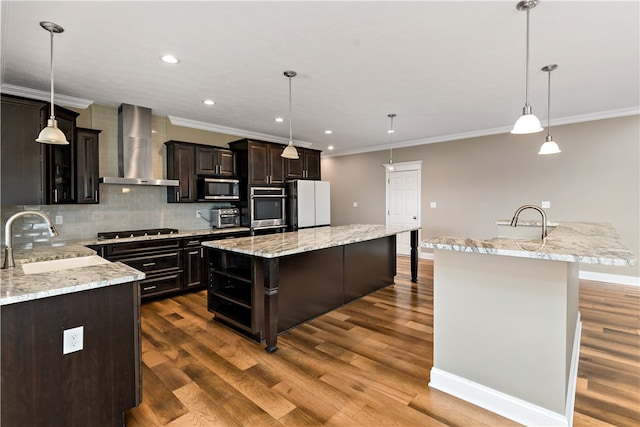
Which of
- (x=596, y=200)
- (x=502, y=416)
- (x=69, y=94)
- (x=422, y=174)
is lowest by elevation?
(x=502, y=416)

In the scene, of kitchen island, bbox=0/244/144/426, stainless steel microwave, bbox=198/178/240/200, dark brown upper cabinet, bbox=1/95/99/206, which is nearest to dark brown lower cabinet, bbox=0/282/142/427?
kitchen island, bbox=0/244/144/426

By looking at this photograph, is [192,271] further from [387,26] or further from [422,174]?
[422,174]

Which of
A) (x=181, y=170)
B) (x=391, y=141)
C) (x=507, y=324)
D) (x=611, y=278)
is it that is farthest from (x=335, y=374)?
(x=391, y=141)

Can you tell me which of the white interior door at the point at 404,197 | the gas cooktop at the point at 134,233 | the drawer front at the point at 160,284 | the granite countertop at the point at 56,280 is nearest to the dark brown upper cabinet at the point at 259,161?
the gas cooktop at the point at 134,233

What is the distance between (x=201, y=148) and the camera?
4.76m

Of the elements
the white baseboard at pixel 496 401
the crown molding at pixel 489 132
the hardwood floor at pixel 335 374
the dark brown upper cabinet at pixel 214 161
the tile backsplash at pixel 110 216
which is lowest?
the hardwood floor at pixel 335 374

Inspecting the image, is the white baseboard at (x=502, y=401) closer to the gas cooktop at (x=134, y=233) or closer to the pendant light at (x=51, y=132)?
→ the pendant light at (x=51, y=132)

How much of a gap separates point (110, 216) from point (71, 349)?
3.09m

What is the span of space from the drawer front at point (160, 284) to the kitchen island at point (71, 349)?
2166 millimetres

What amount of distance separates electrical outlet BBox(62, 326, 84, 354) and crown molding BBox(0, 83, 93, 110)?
A: 130 inches

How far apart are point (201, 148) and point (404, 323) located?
3.86 m

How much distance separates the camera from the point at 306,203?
579 centimetres

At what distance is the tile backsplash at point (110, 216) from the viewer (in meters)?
3.50

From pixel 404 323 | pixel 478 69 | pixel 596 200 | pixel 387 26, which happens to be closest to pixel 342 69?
pixel 387 26
